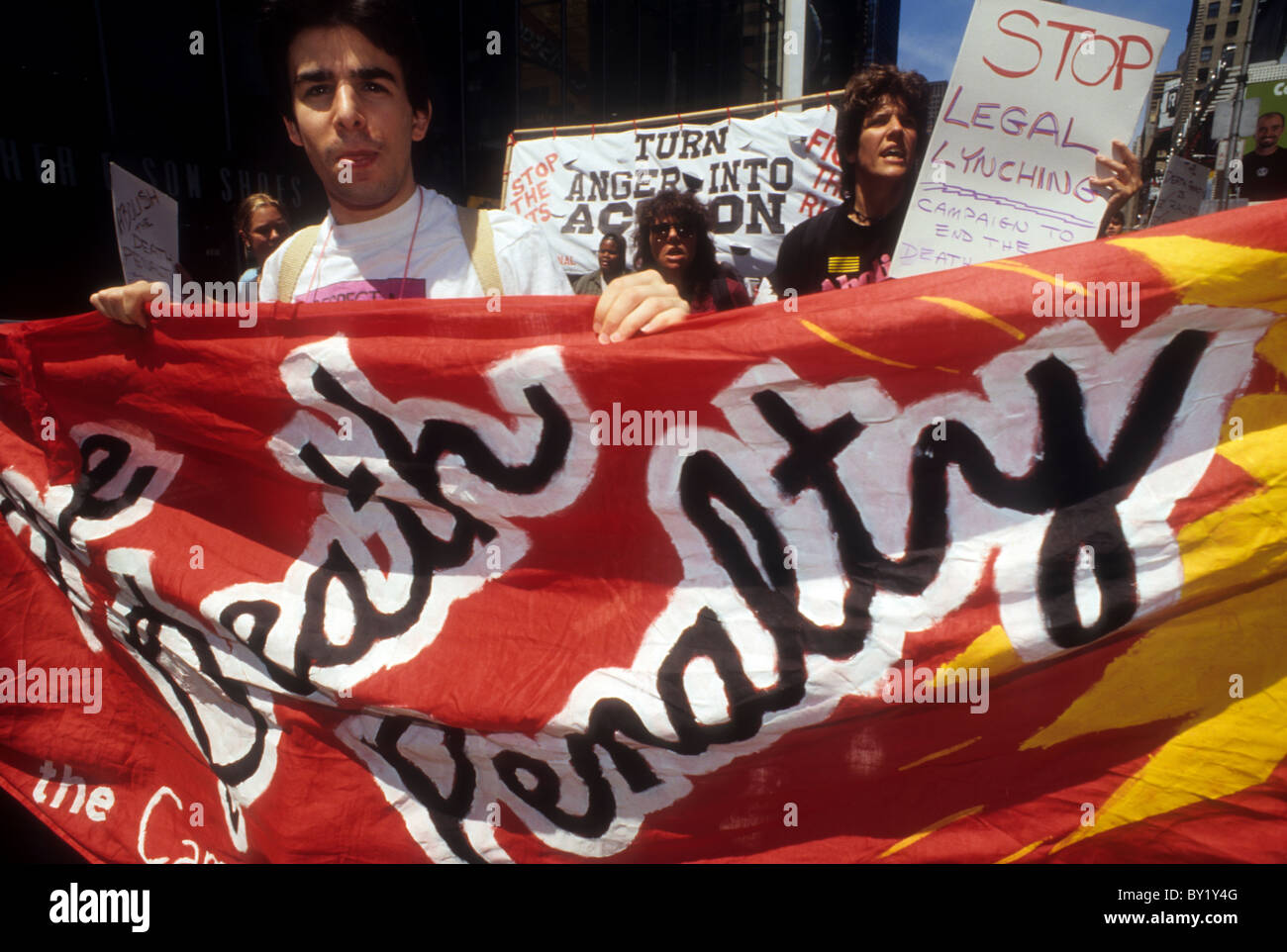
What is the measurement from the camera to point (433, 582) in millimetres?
1604

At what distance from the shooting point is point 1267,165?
331 inches

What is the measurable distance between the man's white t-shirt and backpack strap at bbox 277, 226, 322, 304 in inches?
0.8

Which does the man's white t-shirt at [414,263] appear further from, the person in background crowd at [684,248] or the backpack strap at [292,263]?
the person in background crowd at [684,248]

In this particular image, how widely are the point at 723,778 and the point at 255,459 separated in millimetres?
1225

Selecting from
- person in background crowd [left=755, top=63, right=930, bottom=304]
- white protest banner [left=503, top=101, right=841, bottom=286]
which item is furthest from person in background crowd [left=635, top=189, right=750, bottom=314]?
white protest banner [left=503, top=101, right=841, bottom=286]

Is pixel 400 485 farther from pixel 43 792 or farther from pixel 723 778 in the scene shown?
pixel 43 792

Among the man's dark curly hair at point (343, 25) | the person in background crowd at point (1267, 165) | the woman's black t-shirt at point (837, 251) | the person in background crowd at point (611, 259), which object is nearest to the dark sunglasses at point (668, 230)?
the woman's black t-shirt at point (837, 251)

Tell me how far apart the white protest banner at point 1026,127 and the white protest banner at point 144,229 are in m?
2.31

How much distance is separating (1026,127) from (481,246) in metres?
1.24

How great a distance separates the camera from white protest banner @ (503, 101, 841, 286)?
550cm

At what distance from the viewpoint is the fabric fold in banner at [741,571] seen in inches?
52.5

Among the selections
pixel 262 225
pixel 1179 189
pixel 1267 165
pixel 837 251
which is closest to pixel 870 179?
pixel 837 251

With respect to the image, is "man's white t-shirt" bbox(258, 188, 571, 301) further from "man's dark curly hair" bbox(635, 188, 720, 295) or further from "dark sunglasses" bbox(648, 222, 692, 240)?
"dark sunglasses" bbox(648, 222, 692, 240)

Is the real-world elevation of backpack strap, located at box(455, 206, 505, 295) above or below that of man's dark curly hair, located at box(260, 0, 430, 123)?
below
